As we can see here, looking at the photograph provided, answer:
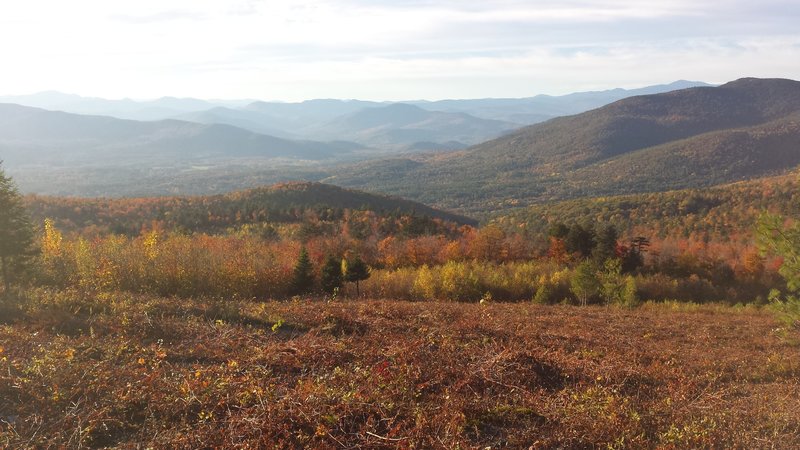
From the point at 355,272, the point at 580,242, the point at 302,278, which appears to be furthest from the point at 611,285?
the point at 302,278

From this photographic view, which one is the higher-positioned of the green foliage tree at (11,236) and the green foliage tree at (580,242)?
the green foliage tree at (11,236)

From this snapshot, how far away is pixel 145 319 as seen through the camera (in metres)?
10.1

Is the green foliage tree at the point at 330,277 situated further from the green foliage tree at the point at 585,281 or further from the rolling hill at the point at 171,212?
the rolling hill at the point at 171,212

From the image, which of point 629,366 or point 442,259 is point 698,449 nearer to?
point 629,366

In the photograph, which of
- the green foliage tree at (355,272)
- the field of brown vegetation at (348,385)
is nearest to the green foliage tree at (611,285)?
the green foliage tree at (355,272)

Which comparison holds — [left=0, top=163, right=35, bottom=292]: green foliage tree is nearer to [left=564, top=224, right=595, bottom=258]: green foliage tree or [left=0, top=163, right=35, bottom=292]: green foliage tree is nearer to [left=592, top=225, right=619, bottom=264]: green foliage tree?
[left=592, top=225, right=619, bottom=264]: green foliage tree

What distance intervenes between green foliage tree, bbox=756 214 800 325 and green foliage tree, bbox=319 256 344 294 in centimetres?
2030

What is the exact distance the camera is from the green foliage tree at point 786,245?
40.1ft

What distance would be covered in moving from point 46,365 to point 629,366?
35.4 ft

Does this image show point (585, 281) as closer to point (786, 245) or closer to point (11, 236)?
point (786, 245)

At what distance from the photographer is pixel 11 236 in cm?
1552

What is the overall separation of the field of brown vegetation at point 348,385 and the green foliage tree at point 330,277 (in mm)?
14912

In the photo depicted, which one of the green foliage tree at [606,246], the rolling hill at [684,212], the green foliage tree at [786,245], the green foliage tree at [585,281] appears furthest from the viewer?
the rolling hill at [684,212]

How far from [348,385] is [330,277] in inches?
790
